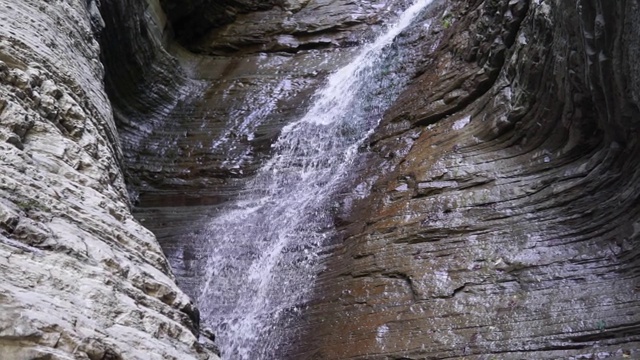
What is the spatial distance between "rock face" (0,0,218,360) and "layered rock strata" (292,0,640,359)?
2.92 meters

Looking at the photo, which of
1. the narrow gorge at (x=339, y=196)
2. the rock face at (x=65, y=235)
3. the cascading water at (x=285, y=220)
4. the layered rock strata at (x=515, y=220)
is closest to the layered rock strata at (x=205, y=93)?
the narrow gorge at (x=339, y=196)

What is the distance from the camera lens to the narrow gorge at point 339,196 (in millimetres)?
3820

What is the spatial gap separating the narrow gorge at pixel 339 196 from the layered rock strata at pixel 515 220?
2cm

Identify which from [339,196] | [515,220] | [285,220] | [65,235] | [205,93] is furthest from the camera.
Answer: [205,93]

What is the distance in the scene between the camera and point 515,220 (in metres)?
6.87

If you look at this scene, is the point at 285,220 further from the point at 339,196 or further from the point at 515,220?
the point at 515,220

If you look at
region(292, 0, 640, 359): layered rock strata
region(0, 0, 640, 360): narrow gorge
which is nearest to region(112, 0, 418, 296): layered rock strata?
region(0, 0, 640, 360): narrow gorge

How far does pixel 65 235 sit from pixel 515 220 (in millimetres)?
4903

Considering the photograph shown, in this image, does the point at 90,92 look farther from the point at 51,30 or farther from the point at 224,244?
the point at 224,244

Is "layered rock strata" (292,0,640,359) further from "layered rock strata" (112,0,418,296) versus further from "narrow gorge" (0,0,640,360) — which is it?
"layered rock strata" (112,0,418,296)

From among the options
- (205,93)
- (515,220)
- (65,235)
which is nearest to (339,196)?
(515,220)

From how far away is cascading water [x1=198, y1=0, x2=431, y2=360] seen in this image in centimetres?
767

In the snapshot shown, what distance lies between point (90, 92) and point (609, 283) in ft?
17.1

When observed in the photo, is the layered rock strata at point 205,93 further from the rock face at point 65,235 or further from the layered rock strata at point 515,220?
the rock face at point 65,235
